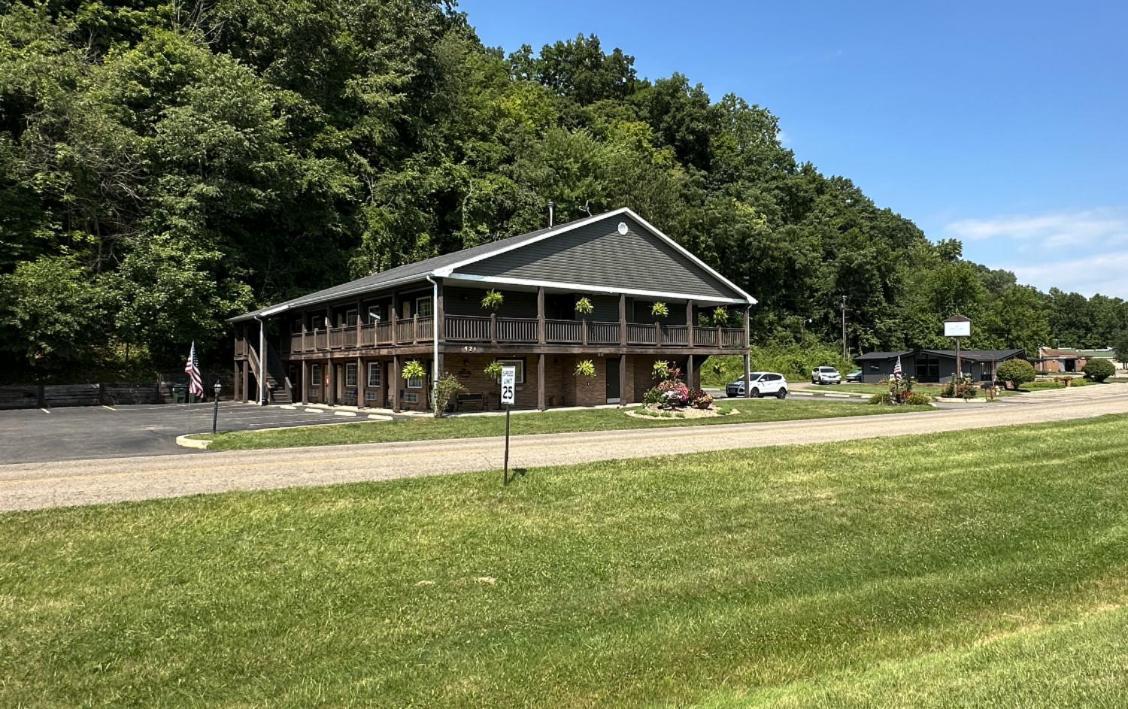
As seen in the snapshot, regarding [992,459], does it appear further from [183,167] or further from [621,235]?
[183,167]

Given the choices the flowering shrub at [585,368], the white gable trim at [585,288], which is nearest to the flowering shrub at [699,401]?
the flowering shrub at [585,368]

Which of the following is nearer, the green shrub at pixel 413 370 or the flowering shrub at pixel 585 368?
the green shrub at pixel 413 370

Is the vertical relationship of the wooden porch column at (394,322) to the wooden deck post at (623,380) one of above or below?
above

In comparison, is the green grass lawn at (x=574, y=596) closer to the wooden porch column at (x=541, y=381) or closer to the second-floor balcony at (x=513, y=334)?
the second-floor balcony at (x=513, y=334)

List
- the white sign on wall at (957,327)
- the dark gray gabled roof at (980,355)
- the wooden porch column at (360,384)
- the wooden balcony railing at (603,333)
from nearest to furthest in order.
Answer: the wooden porch column at (360,384) → the wooden balcony railing at (603,333) → the white sign on wall at (957,327) → the dark gray gabled roof at (980,355)

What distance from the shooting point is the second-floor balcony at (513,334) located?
2553 cm

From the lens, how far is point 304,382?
3347cm

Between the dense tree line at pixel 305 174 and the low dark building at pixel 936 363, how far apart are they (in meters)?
7.32

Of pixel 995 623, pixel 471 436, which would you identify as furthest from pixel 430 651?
pixel 471 436

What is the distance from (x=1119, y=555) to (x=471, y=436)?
13.2m

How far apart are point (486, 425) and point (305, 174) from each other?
29.2 metres

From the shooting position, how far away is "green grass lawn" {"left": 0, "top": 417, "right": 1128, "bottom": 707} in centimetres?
439

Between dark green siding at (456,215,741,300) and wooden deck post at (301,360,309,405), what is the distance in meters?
12.4

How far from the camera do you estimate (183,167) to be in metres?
39.1
